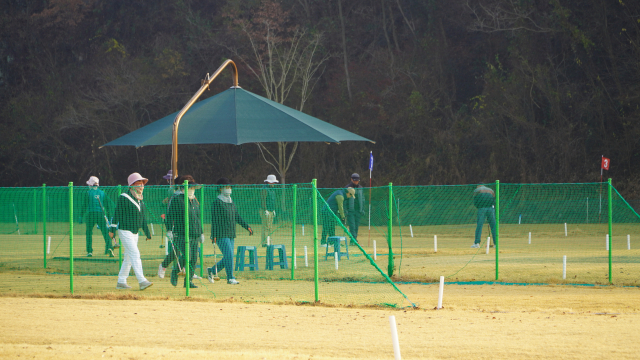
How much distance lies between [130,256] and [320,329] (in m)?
4.18

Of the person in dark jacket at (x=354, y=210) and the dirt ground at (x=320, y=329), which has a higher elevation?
the person in dark jacket at (x=354, y=210)

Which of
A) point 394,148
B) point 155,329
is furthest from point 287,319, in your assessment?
point 394,148

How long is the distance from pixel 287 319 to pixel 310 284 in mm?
3042

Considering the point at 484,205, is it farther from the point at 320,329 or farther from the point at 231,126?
the point at 320,329

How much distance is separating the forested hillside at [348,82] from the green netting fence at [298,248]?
12.6m

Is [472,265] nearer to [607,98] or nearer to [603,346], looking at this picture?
[603,346]

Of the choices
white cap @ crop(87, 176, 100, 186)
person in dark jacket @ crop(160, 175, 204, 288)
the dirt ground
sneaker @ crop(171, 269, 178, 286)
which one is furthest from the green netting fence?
the dirt ground

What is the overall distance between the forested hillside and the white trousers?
26.0 m

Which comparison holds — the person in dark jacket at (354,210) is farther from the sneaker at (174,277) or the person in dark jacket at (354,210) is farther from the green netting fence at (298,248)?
the sneaker at (174,277)

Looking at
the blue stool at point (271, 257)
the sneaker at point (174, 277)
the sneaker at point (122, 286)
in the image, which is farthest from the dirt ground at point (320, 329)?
the blue stool at point (271, 257)

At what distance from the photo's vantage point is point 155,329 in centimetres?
830

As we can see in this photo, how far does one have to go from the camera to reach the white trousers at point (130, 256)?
441 inches

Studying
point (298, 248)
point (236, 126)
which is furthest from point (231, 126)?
point (298, 248)

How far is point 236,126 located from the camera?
13.4 metres
